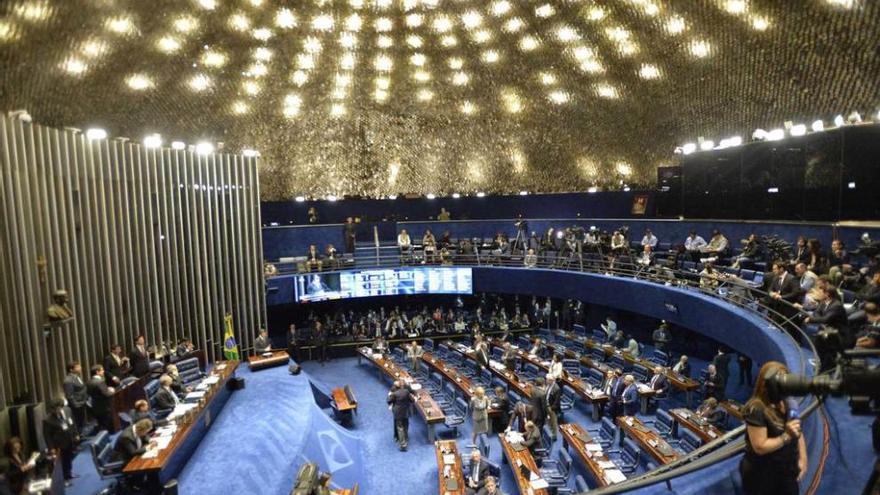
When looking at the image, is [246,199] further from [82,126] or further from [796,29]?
[796,29]

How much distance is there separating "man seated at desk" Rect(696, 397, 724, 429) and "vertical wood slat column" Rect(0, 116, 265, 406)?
12175mm

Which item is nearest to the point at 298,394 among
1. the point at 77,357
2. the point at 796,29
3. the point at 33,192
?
the point at 77,357

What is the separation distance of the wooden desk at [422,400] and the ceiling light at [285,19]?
1148cm

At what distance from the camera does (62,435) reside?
26.0ft

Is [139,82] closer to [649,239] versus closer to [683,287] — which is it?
[683,287]

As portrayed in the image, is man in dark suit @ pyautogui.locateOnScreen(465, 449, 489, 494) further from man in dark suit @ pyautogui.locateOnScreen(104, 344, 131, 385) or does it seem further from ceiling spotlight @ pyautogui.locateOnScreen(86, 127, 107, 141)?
ceiling spotlight @ pyautogui.locateOnScreen(86, 127, 107, 141)

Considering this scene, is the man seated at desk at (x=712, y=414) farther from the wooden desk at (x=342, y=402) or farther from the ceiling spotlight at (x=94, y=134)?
the ceiling spotlight at (x=94, y=134)

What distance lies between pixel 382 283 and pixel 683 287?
35.3 ft

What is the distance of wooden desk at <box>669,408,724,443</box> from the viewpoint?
9.45 metres

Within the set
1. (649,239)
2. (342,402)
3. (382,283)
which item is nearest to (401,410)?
(342,402)

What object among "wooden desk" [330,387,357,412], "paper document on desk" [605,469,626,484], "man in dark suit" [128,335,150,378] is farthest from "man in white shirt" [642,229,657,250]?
"man in dark suit" [128,335,150,378]

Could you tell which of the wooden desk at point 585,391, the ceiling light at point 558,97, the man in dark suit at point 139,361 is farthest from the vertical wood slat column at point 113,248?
the ceiling light at point 558,97

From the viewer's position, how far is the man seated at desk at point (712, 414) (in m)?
9.91

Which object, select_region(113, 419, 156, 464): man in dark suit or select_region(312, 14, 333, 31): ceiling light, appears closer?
select_region(113, 419, 156, 464): man in dark suit
